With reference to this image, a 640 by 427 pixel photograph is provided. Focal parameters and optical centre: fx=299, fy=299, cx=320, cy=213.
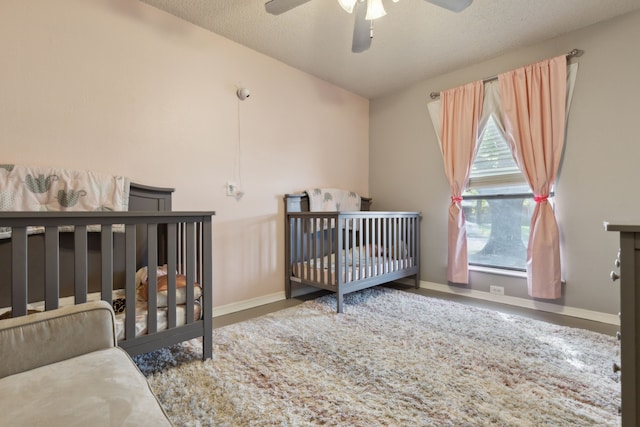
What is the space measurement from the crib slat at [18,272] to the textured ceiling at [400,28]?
180cm

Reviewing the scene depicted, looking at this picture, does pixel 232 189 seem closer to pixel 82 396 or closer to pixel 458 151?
pixel 82 396

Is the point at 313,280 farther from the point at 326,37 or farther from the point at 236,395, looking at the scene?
the point at 326,37

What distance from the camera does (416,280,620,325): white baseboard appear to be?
7.31 feet

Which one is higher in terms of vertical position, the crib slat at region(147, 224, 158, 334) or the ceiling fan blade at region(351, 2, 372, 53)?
the ceiling fan blade at region(351, 2, 372, 53)

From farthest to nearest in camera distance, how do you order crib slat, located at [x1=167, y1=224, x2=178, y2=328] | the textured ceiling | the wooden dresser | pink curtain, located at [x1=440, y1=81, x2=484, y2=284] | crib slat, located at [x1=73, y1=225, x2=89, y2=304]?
pink curtain, located at [x1=440, y1=81, x2=484, y2=284], the textured ceiling, crib slat, located at [x1=167, y1=224, x2=178, y2=328], crib slat, located at [x1=73, y1=225, x2=89, y2=304], the wooden dresser

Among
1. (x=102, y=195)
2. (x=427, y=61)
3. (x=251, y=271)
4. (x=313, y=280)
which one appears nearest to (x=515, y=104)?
(x=427, y=61)

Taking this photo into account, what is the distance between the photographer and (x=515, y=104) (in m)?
2.57

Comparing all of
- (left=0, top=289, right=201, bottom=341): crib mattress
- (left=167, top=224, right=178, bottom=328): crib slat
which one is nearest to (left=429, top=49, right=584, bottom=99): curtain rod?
(left=167, top=224, right=178, bottom=328): crib slat

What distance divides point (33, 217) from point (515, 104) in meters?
3.27

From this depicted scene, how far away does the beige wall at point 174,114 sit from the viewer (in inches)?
67.2

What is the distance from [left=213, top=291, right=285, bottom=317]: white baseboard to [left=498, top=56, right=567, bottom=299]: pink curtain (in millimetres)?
2172

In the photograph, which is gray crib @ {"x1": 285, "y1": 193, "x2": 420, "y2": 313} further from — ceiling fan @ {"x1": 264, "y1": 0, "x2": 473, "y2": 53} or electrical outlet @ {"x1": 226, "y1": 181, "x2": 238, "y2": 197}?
ceiling fan @ {"x1": 264, "y1": 0, "x2": 473, "y2": 53}

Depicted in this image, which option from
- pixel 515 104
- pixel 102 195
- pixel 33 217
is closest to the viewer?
pixel 33 217

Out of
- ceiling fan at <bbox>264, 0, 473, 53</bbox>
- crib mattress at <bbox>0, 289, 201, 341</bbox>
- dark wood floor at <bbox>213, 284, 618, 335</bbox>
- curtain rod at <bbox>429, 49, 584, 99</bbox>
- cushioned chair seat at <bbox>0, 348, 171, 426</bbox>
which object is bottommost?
dark wood floor at <bbox>213, 284, 618, 335</bbox>
